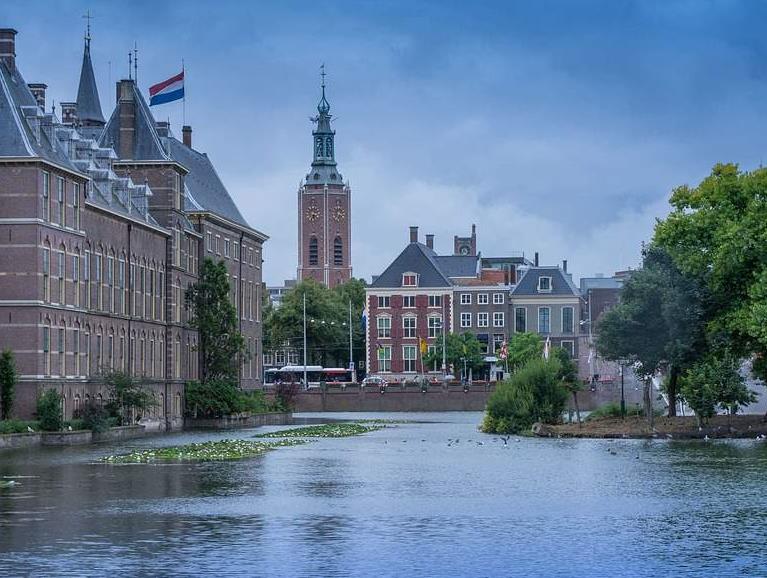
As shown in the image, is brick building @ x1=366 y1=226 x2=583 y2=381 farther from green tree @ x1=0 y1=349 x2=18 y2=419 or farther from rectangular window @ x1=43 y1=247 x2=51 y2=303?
green tree @ x1=0 y1=349 x2=18 y2=419

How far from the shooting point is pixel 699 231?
77.2m

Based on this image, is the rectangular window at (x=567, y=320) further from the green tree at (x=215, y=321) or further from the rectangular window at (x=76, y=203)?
the rectangular window at (x=76, y=203)

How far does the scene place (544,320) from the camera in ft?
619

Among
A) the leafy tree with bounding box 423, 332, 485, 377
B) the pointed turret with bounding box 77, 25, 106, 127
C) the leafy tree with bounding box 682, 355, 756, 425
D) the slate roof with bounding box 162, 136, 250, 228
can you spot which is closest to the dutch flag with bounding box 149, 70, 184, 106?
the slate roof with bounding box 162, 136, 250, 228

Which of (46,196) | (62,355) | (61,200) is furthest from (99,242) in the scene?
(46,196)

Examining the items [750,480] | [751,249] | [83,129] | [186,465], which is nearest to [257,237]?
[83,129]

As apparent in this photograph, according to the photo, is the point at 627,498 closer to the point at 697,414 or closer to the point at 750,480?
the point at 750,480

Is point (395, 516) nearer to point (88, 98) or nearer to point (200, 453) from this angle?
point (200, 453)

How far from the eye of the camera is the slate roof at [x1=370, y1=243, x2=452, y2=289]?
187000mm

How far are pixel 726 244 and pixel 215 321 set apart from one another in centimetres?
4546

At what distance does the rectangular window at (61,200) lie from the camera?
80.9m

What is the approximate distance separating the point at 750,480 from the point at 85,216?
4611 cm

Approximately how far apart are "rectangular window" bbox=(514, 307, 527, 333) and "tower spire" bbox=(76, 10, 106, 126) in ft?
254

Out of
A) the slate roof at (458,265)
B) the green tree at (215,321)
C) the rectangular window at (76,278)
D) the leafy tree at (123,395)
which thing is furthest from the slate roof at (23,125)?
the slate roof at (458,265)
